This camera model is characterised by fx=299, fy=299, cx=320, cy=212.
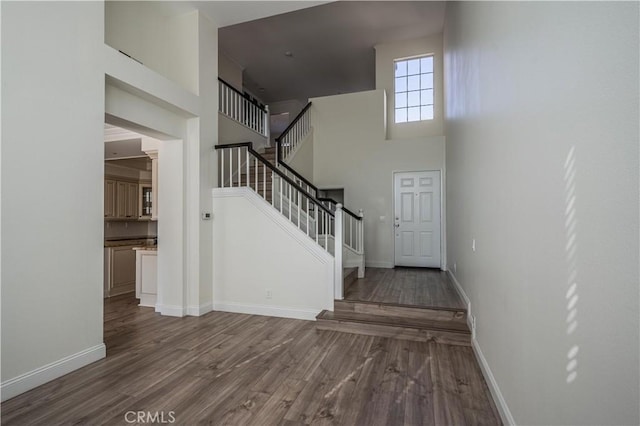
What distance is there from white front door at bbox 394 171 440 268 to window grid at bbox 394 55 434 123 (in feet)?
5.76

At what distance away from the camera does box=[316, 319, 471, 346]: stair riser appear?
324 cm

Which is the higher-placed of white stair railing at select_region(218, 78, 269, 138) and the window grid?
the window grid

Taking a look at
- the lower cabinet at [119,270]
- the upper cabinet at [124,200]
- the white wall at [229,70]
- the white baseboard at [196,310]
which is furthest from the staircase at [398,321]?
the white wall at [229,70]

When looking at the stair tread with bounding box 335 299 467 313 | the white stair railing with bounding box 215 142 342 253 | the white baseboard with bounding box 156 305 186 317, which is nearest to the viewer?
the stair tread with bounding box 335 299 467 313

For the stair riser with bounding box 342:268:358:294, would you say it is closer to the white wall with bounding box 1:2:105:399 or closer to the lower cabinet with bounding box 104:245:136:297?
the white wall with bounding box 1:2:105:399

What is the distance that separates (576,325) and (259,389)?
2122 mm

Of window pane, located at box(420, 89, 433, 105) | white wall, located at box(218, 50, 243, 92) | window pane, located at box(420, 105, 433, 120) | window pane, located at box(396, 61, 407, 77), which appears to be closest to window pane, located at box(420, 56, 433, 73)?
window pane, located at box(396, 61, 407, 77)

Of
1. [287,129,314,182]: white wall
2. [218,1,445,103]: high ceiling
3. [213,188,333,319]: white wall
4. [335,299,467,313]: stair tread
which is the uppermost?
[218,1,445,103]: high ceiling

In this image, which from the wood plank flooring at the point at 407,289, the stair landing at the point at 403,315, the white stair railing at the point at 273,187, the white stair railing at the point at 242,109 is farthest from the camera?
the white stair railing at the point at 242,109

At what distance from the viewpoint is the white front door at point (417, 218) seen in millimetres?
6535

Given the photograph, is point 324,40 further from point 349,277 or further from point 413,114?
point 349,277

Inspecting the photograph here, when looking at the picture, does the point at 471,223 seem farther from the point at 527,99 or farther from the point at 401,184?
the point at 401,184

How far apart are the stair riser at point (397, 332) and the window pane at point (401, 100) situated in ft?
19.1

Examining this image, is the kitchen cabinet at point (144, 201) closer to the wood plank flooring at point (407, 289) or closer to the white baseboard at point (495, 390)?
the wood plank flooring at point (407, 289)
